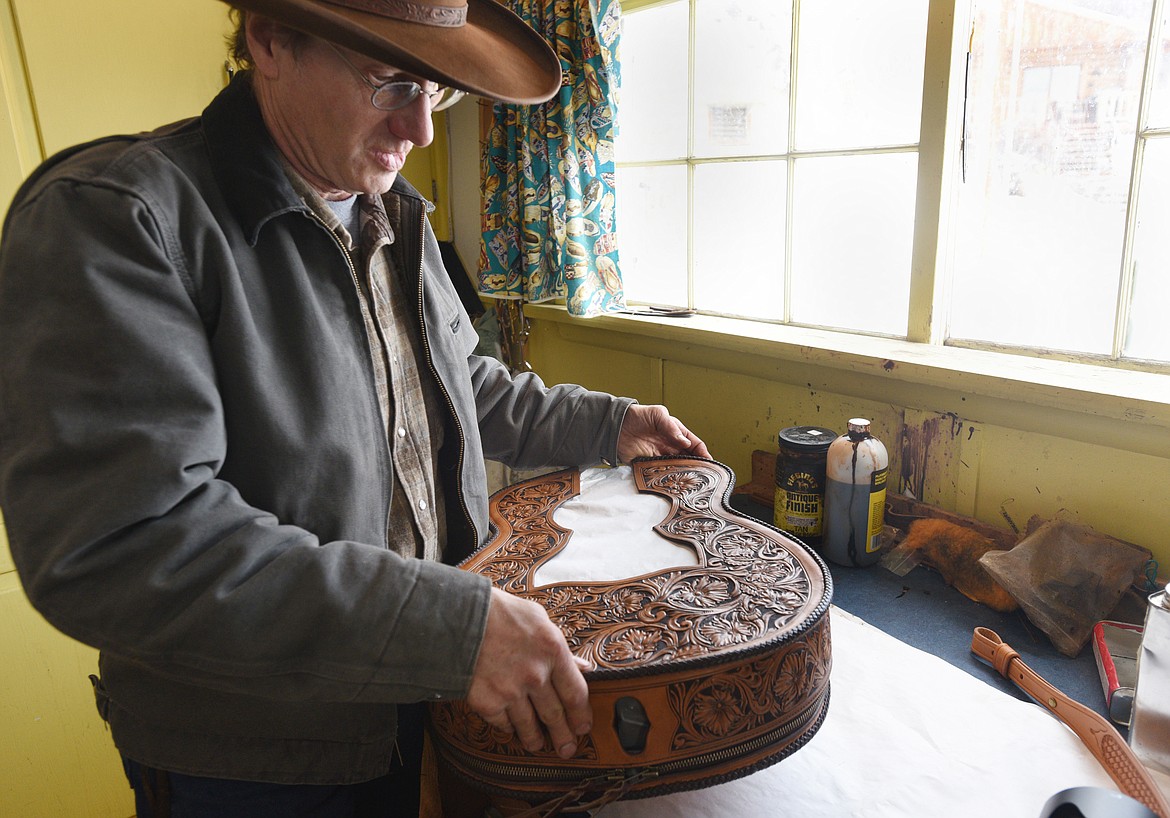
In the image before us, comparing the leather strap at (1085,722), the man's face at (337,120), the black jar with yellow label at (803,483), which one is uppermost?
the man's face at (337,120)

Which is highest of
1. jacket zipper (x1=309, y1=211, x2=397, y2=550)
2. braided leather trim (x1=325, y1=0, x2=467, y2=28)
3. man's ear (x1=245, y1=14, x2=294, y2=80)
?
braided leather trim (x1=325, y1=0, x2=467, y2=28)

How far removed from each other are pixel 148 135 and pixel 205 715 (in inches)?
23.4

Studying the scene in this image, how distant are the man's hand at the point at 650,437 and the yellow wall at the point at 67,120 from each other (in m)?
1.53

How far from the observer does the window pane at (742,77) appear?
68.4 inches

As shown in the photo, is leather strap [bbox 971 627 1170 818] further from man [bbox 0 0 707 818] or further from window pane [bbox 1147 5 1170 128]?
window pane [bbox 1147 5 1170 128]

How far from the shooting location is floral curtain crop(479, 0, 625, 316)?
1.91 meters

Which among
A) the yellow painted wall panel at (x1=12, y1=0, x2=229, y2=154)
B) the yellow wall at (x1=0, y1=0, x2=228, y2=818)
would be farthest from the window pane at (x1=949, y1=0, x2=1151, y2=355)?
the yellow wall at (x1=0, y1=0, x2=228, y2=818)

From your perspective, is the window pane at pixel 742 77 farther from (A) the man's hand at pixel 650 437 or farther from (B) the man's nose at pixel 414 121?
(B) the man's nose at pixel 414 121

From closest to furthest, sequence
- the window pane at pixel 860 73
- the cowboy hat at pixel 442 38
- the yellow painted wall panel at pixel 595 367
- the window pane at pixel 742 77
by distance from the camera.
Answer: the cowboy hat at pixel 442 38 < the window pane at pixel 860 73 < the window pane at pixel 742 77 < the yellow painted wall panel at pixel 595 367

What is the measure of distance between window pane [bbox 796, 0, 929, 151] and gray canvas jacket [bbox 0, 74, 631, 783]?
123 cm

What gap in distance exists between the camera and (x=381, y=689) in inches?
25.1

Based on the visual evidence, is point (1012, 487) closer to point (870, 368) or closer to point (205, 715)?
point (870, 368)

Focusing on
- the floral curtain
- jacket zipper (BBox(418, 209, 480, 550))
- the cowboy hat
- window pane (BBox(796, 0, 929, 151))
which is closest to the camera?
the cowboy hat

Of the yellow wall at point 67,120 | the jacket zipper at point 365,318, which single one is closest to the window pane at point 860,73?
the jacket zipper at point 365,318
